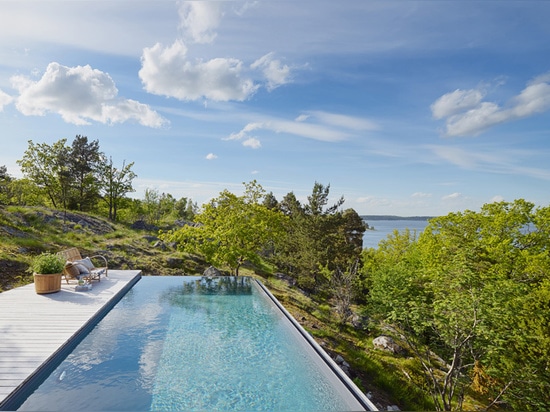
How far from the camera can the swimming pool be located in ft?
14.6

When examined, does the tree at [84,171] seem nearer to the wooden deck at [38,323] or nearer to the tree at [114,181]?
the tree at [114,181]

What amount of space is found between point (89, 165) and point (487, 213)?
33381 millimetres

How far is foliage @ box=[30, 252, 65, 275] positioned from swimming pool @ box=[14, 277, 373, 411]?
188cm

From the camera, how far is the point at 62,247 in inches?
596

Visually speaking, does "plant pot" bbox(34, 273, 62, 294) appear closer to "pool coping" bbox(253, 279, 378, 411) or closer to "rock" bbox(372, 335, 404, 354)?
"pool coping" bbox(253, 279, 378, 411)

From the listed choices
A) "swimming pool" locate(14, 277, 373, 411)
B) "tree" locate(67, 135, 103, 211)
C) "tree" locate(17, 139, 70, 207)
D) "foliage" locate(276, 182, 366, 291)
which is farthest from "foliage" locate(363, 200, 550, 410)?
"tree" locate(17, 139, 70, 207)

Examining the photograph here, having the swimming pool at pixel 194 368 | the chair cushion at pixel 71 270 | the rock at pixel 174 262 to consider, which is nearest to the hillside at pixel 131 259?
the rock at pixel 174 262

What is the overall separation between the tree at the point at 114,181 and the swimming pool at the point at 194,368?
25.6m

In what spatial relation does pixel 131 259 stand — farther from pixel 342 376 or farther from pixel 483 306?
pixel 483 306

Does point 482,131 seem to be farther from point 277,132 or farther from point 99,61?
point 99,61

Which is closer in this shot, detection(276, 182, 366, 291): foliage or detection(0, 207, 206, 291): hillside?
detection(0, 207, 206, 291): hillside

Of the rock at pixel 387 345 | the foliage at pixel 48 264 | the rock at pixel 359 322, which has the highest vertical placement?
the foliage at pixel 48 264

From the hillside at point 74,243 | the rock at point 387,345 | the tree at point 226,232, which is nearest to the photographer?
the hillside at point 74,243

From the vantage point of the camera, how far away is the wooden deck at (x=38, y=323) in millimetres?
4414
